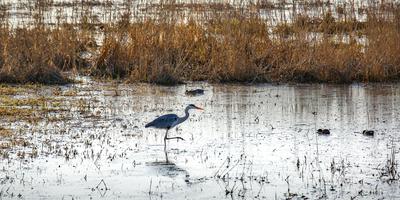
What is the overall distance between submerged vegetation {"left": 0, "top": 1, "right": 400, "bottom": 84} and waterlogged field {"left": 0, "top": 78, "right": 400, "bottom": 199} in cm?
44

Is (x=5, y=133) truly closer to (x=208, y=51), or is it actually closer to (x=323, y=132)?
(x=323, y=132)

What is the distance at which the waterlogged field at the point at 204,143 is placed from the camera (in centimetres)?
904

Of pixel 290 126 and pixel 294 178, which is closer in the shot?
pixel 294 178

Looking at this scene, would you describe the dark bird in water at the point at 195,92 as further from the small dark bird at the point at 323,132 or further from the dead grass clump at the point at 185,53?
the small dark bird at the point at 323,132

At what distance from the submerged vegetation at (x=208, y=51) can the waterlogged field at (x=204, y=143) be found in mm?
441

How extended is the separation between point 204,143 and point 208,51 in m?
5.87

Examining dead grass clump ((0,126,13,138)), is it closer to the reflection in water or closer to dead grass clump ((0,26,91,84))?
the reflection in water

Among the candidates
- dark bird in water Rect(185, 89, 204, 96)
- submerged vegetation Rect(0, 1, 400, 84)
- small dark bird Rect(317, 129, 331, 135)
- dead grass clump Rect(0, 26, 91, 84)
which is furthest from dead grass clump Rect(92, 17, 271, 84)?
small dark bird Rect(317, 129, 331, 135)

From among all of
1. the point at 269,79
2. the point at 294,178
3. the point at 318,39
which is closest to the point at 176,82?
the point at 269,79

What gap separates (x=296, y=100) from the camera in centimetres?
1448

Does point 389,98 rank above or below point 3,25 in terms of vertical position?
below

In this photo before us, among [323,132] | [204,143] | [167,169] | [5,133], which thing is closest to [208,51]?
[323,132]

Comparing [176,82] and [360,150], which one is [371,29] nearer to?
[176,82]

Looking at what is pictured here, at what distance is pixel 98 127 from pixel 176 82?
411 cm
